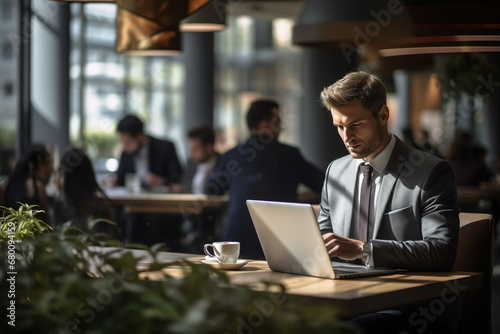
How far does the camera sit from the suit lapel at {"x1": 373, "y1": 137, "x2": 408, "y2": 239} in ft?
9.63

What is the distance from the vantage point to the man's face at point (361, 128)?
296 centimetres

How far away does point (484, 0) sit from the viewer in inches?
116

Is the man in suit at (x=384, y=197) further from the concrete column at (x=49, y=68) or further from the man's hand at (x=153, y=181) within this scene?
the concrete column at (x=49, y=68)

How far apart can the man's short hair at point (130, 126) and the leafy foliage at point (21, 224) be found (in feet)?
15.9

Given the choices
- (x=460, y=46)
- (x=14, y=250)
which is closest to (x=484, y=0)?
(x=460, y=46)

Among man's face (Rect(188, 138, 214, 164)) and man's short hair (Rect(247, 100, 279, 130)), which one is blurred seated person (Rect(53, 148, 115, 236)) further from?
man's face (Rect(188, 138, 214, 164))

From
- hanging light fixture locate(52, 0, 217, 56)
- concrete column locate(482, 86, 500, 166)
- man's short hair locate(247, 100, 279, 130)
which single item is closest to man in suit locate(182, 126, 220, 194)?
man's short hair locate(247, 100, 279, 130)

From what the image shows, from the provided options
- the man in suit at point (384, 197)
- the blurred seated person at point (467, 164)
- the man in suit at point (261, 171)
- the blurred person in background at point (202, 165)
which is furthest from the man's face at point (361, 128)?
the blurred seated person at point (467, 164)

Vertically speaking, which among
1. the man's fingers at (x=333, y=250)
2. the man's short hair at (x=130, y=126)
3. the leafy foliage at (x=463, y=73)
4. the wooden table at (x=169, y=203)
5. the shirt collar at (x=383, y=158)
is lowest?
the wooden table at (x=169, y=203)

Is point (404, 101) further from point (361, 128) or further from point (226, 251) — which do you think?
point (226, 251)

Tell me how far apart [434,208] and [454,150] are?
6.20m

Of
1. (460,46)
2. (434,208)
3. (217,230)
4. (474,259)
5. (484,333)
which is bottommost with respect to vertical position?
(217,230)

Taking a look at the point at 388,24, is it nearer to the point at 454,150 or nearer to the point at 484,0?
the point at 484,0

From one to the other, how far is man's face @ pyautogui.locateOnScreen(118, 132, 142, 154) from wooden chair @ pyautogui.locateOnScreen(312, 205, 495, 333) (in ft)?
15.4
